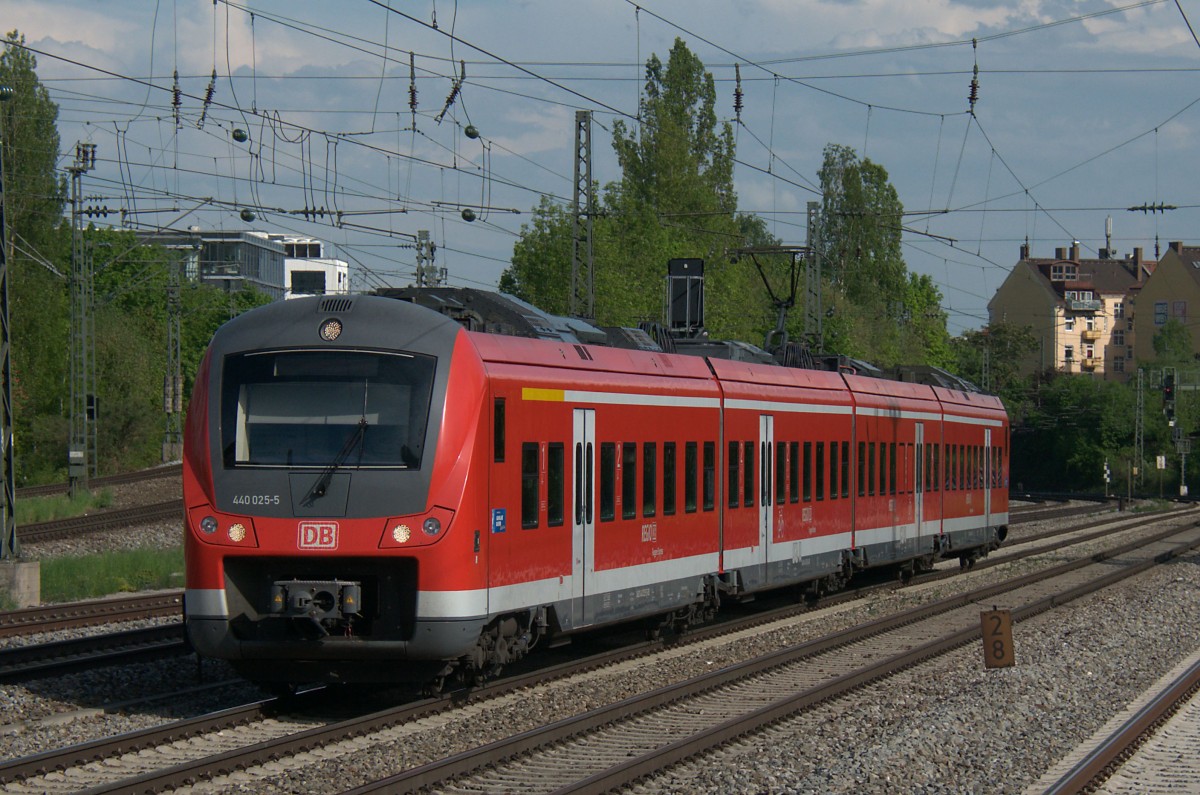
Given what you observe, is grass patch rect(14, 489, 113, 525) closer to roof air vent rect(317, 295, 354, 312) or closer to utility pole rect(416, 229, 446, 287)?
utility pole rect(416, 229, 446, 287)

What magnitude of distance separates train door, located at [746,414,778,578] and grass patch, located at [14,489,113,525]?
2238 centimetres

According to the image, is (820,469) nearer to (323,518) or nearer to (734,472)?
(734,472)

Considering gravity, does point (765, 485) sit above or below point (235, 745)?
above

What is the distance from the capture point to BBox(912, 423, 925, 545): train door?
25625mm

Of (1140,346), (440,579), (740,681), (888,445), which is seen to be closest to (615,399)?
(740,681)

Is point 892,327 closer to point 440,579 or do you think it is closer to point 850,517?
A: point 850,517

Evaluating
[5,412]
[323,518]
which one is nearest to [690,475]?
[323,518]

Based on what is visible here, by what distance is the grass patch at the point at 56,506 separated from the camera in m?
36.7

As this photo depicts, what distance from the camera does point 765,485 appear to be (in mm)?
18891

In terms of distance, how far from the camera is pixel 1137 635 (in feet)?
61.3

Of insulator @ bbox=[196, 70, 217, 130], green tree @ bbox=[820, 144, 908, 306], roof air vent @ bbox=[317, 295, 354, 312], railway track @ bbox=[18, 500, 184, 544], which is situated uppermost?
green tree @ bbox=[820, 144, 908, 306]

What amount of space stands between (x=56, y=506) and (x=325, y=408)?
94.9 feet

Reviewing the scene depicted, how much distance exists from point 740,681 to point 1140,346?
11132 cm

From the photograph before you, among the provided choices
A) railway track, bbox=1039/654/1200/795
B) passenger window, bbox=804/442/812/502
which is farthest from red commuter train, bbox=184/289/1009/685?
passenger window, bbox=804/442/812/502
